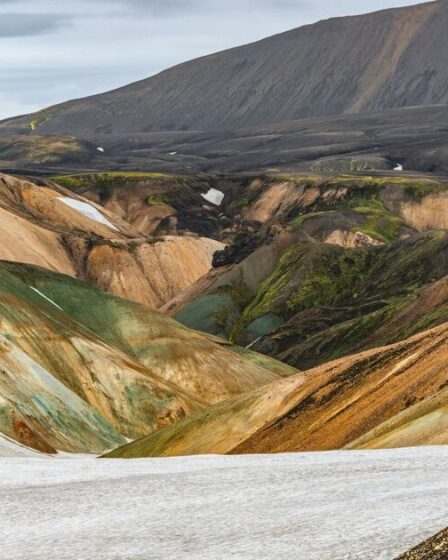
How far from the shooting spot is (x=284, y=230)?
543 feet

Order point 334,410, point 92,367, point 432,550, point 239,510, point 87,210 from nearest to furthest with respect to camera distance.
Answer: point 432,550, point 239,510, point 334,410, point 92,367, point 87,210

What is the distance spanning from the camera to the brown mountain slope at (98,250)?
520 feet

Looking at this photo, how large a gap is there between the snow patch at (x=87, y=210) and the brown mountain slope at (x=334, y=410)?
4970 inches

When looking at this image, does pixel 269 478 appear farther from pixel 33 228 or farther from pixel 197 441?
pixel 33 228

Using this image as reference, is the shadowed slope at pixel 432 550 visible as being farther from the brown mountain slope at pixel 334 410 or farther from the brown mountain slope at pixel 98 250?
the brown mountain slope at pixel 98 250

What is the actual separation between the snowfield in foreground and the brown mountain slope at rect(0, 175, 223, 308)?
123957mm

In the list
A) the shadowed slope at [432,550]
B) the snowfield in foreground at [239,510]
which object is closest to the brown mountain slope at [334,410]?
the snowfield in foreground at [239,510]

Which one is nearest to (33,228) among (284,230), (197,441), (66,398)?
(284,230)

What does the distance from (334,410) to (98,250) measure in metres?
117

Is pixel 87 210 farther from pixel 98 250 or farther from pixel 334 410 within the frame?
pixel 334 410

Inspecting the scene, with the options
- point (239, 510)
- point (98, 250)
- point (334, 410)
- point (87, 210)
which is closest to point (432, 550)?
point (239, 510)

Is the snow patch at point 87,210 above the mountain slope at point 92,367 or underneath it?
above

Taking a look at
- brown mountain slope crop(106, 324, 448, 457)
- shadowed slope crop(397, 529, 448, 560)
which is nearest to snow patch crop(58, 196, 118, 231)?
brown mountain slope crop(106, 324, 448, 457)

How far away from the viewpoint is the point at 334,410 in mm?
50281
